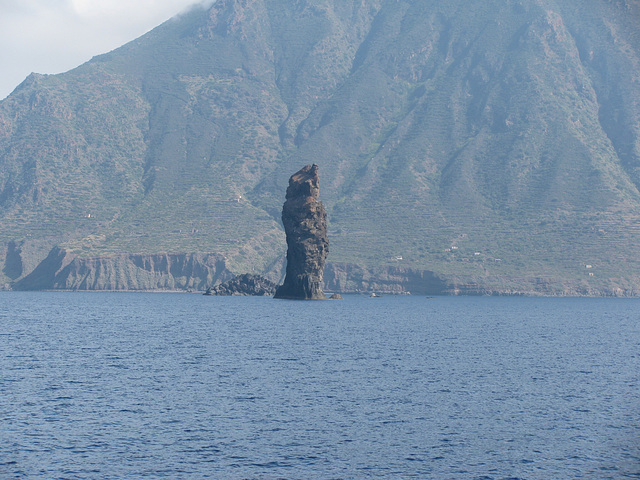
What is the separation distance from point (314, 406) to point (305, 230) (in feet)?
422

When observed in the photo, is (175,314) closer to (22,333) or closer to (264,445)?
(22,333)

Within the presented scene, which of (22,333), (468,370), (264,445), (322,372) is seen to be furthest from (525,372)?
(22,333)

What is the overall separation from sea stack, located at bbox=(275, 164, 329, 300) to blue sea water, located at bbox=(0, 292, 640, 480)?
74319 mm

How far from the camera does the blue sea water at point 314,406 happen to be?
42.1 m

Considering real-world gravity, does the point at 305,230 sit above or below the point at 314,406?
above

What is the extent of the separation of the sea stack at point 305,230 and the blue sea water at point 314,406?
244 ft

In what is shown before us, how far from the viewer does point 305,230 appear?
184m

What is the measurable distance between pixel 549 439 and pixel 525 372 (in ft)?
88.9

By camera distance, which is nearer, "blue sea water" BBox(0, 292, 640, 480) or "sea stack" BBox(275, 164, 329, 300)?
"blue sea water" BBox(0, 292, 640, 480)

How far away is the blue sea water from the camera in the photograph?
138 ft

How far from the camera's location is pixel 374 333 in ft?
372

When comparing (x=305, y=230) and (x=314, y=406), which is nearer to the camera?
(x=314, y=406)

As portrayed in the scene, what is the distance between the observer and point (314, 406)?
2215 inches

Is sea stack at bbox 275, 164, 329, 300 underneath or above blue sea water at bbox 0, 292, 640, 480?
above
